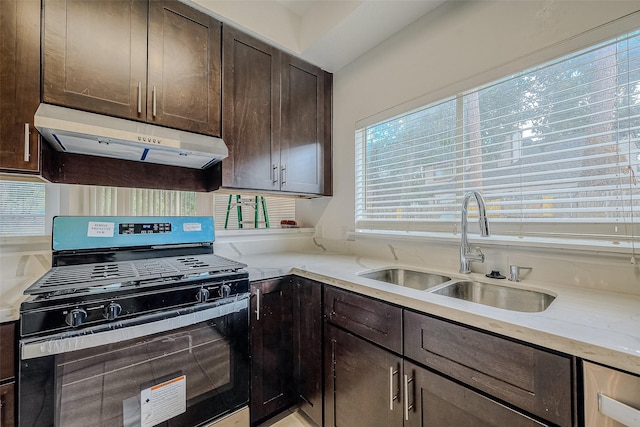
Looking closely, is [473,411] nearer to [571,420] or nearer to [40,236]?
[571,420]

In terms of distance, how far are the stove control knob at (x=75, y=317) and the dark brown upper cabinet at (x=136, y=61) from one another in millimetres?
968

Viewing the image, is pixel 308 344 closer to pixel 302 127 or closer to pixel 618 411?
pixel 618 411

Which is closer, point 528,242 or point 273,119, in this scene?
point 528,242

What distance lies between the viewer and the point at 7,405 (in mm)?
925

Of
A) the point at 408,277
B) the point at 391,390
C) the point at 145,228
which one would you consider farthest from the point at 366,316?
the point at 145,228

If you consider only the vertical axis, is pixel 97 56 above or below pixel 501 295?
above

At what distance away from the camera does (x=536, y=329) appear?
74 cm

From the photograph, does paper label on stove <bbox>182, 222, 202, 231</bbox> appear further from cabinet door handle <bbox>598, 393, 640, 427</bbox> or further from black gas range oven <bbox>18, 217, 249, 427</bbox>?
cabinet door handle <bbox>598, 393, 640, 427</bbox>

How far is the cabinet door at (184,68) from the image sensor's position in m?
1.53

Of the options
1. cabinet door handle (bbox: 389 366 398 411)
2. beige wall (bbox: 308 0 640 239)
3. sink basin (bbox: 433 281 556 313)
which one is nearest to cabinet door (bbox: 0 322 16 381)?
cabinet door handle (bbox: 389 366 398 411)

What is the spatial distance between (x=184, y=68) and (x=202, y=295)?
4.31 feet

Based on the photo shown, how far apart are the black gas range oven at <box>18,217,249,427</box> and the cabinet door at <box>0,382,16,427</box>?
4 cm

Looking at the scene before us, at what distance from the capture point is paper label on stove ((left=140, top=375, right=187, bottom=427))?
3.71 ft

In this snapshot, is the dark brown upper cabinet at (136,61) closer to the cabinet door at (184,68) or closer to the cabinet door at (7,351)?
the cabinet door at (184,68)
